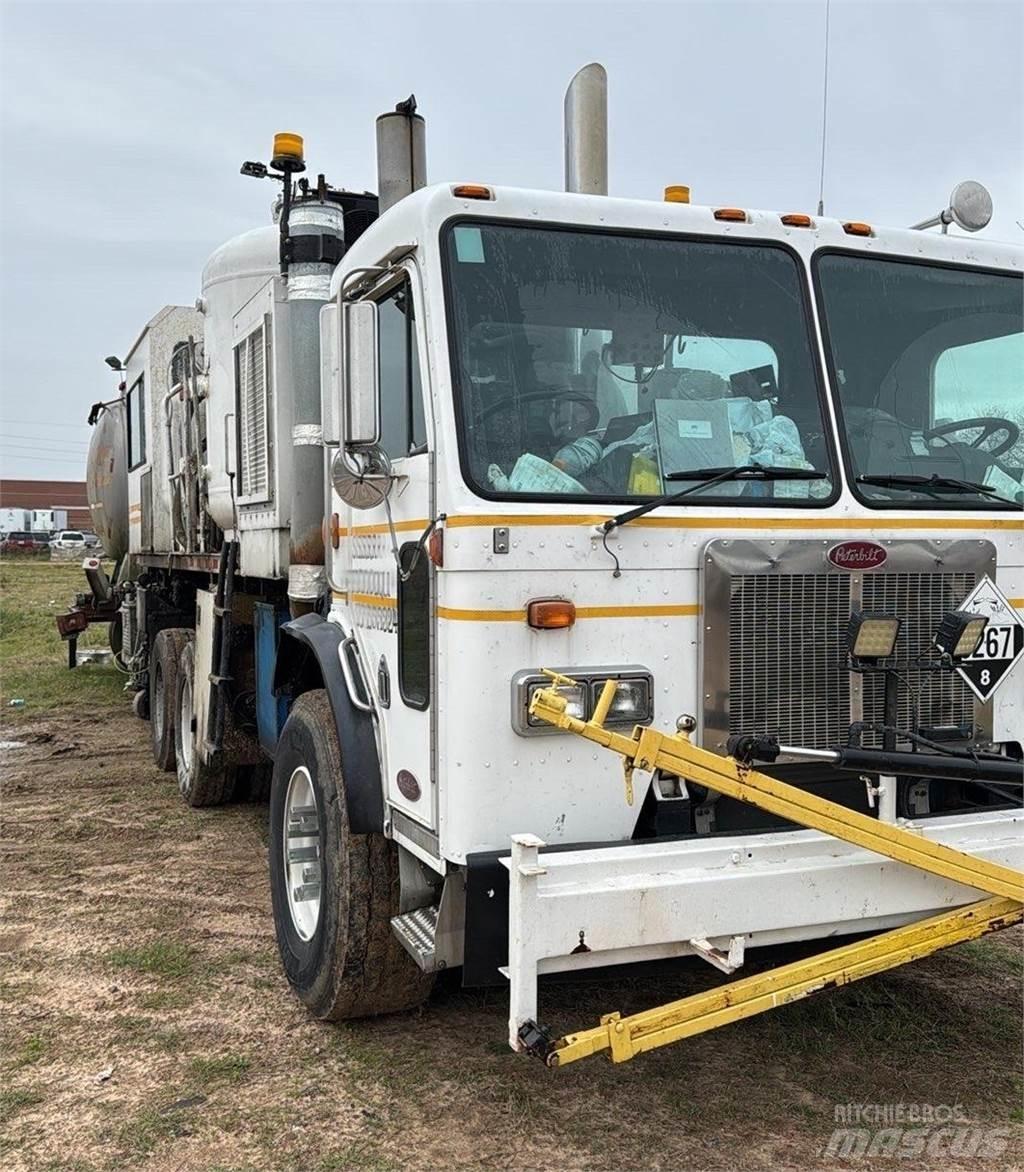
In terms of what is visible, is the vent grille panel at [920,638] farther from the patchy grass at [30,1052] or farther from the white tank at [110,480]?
the white tank at [110,480]

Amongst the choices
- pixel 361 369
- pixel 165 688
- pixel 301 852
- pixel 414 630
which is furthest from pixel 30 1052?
pixel 165 688

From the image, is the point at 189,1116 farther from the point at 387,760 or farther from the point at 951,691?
the point at 951,691

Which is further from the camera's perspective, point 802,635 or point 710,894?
point 802,635

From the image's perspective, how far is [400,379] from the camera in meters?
3.56

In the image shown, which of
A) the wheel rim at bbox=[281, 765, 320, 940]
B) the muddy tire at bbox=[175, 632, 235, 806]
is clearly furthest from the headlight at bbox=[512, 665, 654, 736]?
the muddy tire at bbox=[175, 632, 235, 806]

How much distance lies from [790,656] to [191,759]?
470 centimetres

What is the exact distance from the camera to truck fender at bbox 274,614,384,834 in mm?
3627

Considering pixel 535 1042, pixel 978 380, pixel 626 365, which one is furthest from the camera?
pixel 978 380

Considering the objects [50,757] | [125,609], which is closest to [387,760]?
[50,757]

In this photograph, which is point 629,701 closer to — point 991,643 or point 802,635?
point 802,635

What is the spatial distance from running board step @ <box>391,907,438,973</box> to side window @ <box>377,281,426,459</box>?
55.1 inches

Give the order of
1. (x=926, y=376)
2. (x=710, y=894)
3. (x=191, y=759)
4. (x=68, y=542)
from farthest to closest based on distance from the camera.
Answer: (x=68, y=542)
(x=191, y=759)
(x=926, y=376)
(x=710, y=894)

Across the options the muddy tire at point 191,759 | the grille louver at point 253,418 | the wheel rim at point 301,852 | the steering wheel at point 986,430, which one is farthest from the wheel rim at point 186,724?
the steering wheel at point 986,430

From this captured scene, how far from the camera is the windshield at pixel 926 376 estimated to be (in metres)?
3.63
